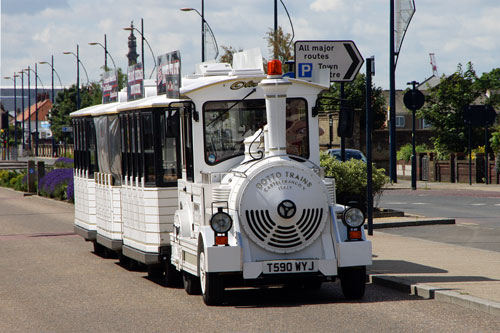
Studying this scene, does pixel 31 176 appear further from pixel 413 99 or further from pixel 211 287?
pixel 211 287

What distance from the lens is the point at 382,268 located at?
13062mm

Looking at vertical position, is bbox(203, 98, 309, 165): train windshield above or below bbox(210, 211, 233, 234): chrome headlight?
above

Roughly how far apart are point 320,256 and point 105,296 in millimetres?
2863

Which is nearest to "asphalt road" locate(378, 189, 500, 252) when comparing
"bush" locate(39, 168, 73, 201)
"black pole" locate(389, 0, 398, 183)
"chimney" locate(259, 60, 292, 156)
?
"black pole" locate(389, 0, 398, 183)

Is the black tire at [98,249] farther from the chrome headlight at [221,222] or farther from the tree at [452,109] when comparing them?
the tree at [452,109]

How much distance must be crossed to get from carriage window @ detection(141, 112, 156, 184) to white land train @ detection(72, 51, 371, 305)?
0.6 inches

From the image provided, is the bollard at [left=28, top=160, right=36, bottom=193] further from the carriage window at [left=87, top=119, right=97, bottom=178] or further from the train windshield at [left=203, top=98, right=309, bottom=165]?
the train windshield at [left=203, top=98, right=309, bottom=165]

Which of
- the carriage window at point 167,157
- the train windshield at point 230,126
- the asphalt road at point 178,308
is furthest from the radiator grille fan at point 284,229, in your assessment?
the carriage window at point 167,157

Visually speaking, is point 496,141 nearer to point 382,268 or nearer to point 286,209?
point 382,268

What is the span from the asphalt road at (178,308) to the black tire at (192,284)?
0.09 metres

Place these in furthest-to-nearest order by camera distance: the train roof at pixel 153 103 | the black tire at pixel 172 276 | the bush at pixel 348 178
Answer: the bush at pixel 348 178 < the train roof at pixel 153 103 < the black tire at pixel 172 276

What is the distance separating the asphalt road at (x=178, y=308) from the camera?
908 cm

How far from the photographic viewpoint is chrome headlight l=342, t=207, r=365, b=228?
10.6 metres

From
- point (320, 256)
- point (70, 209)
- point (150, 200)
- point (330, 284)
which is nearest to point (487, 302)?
point (320, 256)
